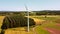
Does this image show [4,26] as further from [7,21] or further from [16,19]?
[16,19]

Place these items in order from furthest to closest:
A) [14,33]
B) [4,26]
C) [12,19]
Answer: [12,19]
[4,26]
[14,33]

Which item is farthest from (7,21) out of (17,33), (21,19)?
(17,33)

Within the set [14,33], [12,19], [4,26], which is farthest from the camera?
[12,19]

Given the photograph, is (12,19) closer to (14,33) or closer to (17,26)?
(17,26)

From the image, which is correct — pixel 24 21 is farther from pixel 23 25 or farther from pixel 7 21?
pixel 7 21

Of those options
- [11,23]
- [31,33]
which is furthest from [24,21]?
[31,33]

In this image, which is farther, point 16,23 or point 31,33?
point 16,23

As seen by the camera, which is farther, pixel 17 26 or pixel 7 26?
pixel 17 26
